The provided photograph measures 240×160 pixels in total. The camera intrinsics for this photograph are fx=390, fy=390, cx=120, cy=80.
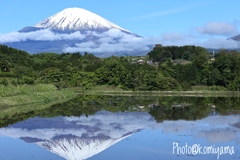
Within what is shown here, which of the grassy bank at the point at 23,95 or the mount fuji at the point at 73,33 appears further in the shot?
the mount fuji at the point at 73,33

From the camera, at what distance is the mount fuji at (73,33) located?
126312mm

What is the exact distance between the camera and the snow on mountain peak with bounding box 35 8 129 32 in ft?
416

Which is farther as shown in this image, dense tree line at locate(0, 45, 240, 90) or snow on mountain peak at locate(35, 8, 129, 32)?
snow on mountain peak at locate(35, 8, 129, 32)

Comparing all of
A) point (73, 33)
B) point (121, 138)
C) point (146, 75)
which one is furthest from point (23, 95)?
point (73, 33)

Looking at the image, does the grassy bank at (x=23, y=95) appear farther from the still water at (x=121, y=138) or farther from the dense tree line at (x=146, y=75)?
the dense tree line at (x=146, y=75)

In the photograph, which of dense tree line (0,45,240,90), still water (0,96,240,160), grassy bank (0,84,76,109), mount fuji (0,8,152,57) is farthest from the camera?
mount fuji (0,8,152,57)

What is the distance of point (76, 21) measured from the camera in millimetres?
133875

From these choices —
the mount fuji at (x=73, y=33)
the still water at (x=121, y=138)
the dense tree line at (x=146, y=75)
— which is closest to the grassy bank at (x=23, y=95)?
the still water at (x=121, y=138)

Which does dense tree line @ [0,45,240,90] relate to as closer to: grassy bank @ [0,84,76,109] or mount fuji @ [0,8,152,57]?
grassy bank @ [0,84,76,109]

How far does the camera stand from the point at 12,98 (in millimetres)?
21359

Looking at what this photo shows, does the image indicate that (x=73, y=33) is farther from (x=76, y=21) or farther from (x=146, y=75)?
(x=146, y=75)

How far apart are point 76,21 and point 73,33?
4922 mm

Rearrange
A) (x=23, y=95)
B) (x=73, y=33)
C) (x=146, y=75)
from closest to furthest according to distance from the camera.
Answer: (x=23, y=95)
(x=146, y=75)
(x=73, y=33)

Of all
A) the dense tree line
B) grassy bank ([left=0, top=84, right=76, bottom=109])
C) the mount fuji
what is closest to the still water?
grassy bank ([left=0, top=84, right=76, bottom=109])
